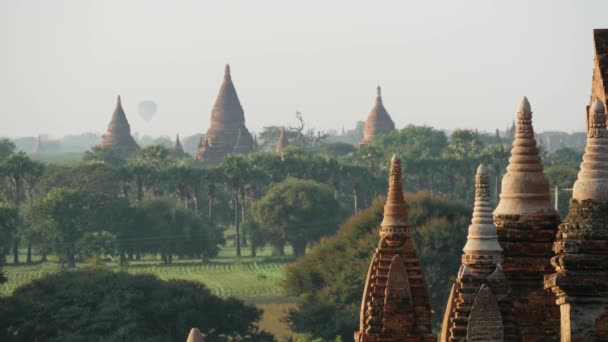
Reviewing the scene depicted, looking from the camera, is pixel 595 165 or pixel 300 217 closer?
pixel 595 165

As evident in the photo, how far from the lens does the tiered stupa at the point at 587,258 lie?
16.7 meters

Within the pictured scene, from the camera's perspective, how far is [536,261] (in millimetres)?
20719

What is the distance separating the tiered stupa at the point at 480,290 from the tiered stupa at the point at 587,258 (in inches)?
58.7

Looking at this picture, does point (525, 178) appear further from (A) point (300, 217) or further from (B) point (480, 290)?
(A) point (300, 217)

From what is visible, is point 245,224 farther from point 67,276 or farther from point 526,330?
point 526,330

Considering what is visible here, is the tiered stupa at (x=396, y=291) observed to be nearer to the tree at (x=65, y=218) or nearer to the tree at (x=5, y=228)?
the tree at (x=5, y=228)

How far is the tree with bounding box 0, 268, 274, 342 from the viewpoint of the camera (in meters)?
77.0

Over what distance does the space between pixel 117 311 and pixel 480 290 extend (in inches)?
2404

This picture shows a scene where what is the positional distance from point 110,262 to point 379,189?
2952 centimetres

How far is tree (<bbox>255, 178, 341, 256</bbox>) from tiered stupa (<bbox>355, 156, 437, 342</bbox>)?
355 feet

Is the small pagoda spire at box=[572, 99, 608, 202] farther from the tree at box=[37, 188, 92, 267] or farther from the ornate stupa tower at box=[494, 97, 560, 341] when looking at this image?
the tree at box=[37, 188, 92, 267]

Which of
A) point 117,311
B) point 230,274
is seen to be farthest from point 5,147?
point 117,311

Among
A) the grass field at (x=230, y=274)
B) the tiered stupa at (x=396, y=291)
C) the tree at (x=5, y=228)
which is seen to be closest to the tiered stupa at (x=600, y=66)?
the tiered stupa at (x=396, y=291)

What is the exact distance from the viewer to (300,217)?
5276 inches
